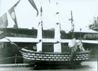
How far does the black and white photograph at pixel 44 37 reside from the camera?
1411 mm

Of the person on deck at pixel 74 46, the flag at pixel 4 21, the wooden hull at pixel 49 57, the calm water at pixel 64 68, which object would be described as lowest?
the calm water at pixel 64 68

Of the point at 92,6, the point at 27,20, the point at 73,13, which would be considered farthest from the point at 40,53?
the point at 92,6

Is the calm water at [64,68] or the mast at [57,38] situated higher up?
the mast at [57,38]

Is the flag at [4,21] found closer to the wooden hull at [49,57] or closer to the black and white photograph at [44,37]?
the black and white photograph at [44,37]

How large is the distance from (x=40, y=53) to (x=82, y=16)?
13.7 inches

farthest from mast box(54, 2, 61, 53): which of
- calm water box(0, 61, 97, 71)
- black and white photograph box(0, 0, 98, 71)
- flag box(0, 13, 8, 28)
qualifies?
flag box(0, 13, 8, 28)

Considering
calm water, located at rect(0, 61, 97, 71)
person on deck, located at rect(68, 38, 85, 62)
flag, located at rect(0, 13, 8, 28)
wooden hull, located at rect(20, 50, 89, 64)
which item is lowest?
calm water, located at rect(0, 61, 97, 71)

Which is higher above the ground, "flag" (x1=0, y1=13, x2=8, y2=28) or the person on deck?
"flag" (x1=0, y1=13, x2=8, y2=28)

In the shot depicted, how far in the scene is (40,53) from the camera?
1418mm

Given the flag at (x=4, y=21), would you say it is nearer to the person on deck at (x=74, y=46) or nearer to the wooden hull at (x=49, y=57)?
the wooden hull at (x=49, y=57)

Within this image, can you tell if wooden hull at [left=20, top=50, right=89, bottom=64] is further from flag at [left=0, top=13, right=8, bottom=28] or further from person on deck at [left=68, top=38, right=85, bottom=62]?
flag at [left=0, top=13, right=8, bottom=28]

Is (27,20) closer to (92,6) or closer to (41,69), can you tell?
(41,69)

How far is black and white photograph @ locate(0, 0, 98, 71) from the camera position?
141 cm

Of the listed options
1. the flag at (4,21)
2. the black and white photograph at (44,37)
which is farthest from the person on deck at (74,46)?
the flag at (4,21)
